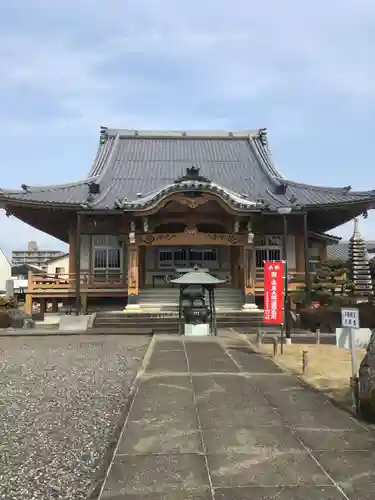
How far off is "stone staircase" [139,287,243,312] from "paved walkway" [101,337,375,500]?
13146 mm

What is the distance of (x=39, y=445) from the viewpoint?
4.77m

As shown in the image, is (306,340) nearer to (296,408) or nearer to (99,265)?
(296,408)

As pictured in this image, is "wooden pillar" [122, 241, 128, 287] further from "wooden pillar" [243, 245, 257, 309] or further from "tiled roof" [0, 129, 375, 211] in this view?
"wooden pillar" [243, 245, 257, 309]

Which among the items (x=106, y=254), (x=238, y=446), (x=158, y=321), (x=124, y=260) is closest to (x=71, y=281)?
(x=106, y=254)

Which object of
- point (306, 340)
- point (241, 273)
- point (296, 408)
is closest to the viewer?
point (296, 408)

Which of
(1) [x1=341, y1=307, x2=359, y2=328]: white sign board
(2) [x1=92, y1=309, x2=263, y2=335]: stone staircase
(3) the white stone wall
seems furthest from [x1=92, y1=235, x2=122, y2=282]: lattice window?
(3) the white stone wall

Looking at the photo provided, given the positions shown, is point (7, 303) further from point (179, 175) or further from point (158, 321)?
point (179, 175)

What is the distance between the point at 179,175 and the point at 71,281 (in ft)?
31.9

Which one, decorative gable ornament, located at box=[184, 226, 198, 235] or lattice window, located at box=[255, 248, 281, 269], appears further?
lattice window, located at box=[255, 248, 281, 269]

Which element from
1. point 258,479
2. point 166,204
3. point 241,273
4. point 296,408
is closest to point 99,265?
point 166,204

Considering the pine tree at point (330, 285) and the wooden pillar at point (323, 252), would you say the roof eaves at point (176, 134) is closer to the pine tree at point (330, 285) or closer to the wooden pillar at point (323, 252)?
the wooden pillar at point (323, 252)

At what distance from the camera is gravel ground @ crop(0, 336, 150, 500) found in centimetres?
391

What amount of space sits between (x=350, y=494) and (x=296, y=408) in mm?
2606

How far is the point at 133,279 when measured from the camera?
21.0 metres
